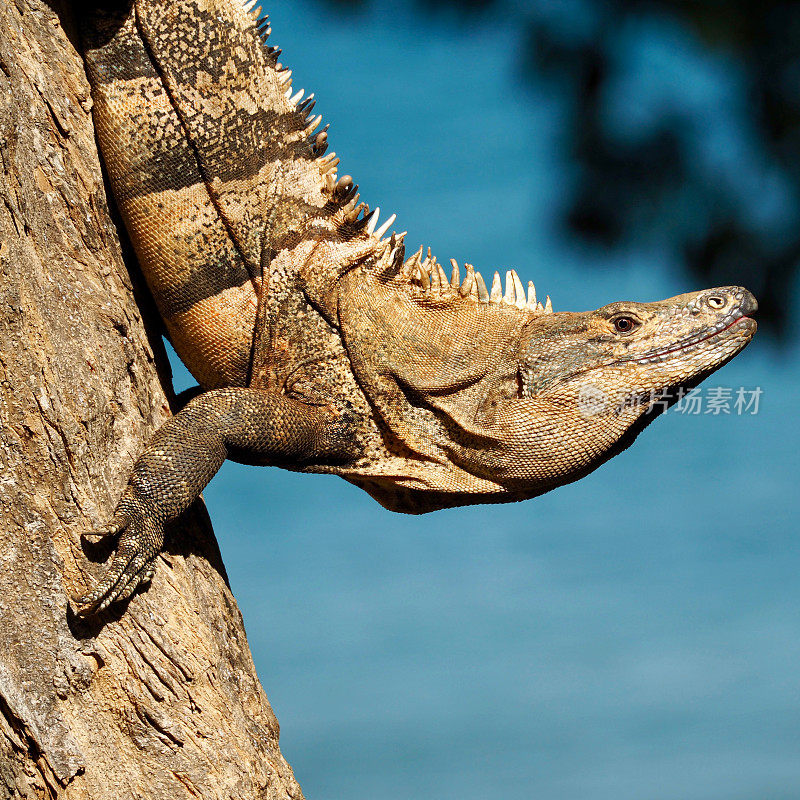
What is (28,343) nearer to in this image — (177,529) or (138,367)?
(138,367)

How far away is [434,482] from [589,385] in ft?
2.70

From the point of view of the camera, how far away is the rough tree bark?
3891 millimetres

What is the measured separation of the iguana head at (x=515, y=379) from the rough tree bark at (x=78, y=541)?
0.98 metres

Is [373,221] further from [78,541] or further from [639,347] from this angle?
[78,541]

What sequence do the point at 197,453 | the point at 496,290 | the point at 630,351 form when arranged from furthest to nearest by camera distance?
the point at 496,290 < the point at 630,351 < the point at 197,453

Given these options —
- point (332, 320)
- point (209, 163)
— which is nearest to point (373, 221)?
point (332, 320)

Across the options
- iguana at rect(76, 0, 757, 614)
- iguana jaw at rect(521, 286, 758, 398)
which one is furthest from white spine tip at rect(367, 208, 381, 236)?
iguana jaw at rect(521, 286, 758, 398)

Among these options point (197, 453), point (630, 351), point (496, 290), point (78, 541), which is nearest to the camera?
point (78, 541)

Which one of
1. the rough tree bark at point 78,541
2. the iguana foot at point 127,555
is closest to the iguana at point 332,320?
the rough tree bark at point 78,541

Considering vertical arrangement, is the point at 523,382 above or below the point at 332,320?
above

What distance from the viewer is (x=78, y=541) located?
3.94 meters

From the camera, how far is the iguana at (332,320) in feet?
15.8

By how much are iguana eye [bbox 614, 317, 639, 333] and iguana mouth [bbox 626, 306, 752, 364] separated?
0.45ft

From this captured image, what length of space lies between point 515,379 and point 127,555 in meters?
1.92
